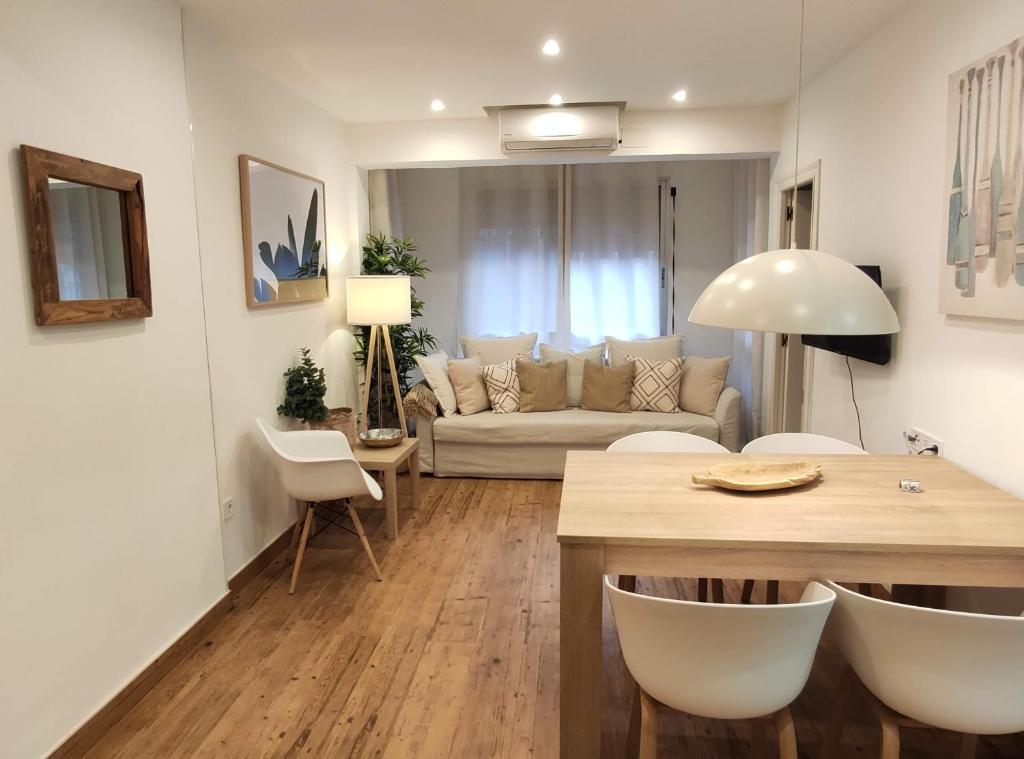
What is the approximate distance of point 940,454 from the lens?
2629 mm

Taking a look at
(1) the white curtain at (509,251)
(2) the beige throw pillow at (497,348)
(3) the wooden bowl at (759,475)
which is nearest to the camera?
(3) the wooden bowl at (759,475)

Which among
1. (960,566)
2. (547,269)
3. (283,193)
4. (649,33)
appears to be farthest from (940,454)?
(547,269)

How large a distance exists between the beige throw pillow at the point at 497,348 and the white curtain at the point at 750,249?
5.86ft

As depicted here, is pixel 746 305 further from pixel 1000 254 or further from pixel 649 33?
pixel 649 33

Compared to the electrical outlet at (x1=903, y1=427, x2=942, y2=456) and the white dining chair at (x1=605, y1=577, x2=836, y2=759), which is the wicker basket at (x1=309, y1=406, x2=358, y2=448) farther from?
the electrical outlet at (x1=903, y1=427, x2=942, y2=456)

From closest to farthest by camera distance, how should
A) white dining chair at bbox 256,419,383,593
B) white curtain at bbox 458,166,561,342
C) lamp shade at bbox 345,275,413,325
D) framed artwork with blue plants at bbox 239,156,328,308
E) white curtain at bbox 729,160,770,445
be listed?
white dining chair at bbox 256,419,383,593
framed artwork with blue plants at bbox 239,156,328,308
lamp shade at bbox 345,275,413,325
white curtain at bbox 729,160,770,445
white curtain at bbox 458,166,561,342

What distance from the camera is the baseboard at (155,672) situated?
2.12 meters

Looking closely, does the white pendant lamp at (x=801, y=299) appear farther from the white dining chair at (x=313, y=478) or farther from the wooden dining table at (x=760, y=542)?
the white dining chair at (x=313, y=478)

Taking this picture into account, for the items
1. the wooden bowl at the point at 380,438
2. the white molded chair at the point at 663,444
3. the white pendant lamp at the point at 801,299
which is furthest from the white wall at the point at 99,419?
the white pendant lamp at the point at 801,299

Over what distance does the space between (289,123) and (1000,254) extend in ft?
11.1


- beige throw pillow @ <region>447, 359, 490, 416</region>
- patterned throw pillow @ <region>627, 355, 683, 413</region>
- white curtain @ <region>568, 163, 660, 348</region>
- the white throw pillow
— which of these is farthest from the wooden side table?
white curtain @ <region>568, 163, 660, 348</region>

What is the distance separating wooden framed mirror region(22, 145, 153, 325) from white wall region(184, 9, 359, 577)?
1.69ft

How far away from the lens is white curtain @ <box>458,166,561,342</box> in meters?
6.18

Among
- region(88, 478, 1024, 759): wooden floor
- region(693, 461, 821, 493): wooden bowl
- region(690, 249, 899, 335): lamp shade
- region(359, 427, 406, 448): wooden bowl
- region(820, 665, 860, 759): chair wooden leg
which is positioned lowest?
region(88, 478, 1024, 759): wooden floor
